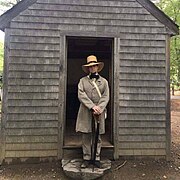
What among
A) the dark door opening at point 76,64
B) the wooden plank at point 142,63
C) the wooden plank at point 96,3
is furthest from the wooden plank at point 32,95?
the dark door opening at point 76,64

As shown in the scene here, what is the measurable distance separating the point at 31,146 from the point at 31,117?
0.59 meters

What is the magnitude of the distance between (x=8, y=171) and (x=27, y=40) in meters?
2.61

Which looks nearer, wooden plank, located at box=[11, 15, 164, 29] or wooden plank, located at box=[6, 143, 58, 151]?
wooden plank, located at box=[6, 143, 58, 151]

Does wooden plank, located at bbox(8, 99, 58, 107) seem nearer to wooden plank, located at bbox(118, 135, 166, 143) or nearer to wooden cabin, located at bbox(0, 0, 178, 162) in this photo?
wooden cabin, located at bbox(0, 0, 178, 162)

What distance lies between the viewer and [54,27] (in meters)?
4.91

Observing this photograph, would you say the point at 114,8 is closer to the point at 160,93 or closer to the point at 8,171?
the point at 160,93

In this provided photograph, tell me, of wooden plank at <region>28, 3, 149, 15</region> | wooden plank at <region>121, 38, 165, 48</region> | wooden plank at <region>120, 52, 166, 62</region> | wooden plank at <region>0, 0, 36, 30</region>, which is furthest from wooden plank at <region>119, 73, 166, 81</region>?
wooden plank at <region>0, 0, 36, 30</region>

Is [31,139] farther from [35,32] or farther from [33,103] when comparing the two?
[35,32]

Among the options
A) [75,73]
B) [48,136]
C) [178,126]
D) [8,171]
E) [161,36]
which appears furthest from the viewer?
[178,126]

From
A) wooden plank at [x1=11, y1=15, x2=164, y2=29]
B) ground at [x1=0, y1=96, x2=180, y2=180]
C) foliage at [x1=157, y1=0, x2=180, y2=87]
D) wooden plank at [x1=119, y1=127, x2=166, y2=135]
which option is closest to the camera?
ground at [x1=0, y1=96, x2=180, y2=180]

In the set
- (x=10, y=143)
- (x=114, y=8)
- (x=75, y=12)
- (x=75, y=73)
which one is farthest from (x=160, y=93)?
(x=75, y=73)

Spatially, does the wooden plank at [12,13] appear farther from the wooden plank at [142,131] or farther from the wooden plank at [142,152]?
the wooden plank at [142,152]

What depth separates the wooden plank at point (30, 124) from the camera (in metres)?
4.75

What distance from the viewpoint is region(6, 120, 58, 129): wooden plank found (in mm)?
4754
